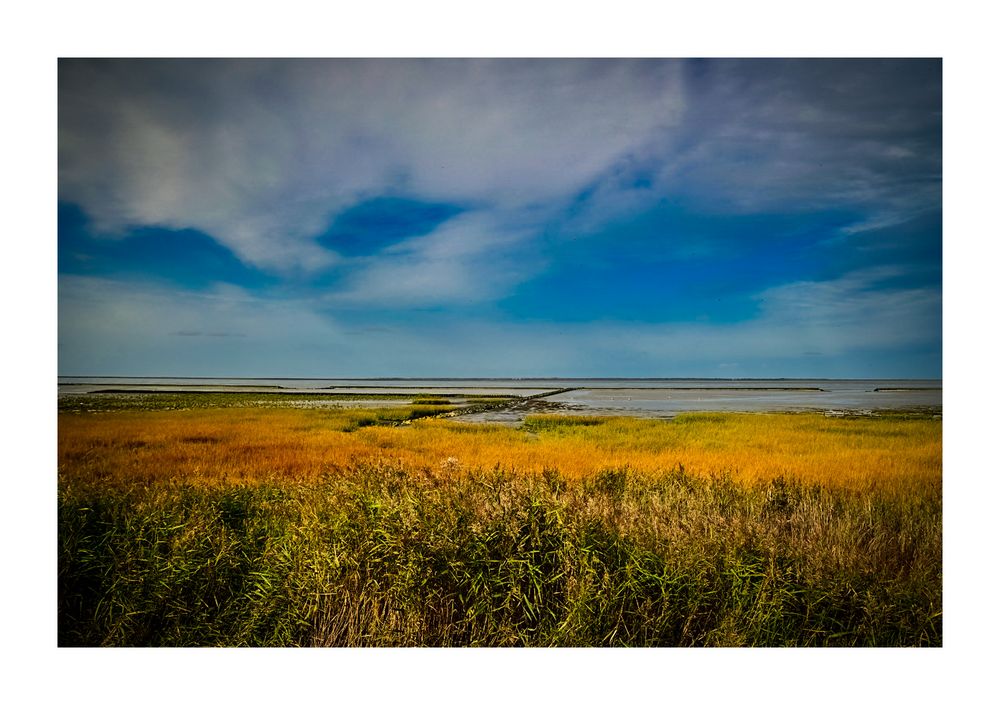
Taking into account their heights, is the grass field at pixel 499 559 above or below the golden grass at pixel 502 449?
below

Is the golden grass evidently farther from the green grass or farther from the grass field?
the green grass

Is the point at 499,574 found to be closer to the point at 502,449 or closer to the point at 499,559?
the point at 499,559

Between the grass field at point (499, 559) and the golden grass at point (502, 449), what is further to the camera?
the golden grass at point (502, 449)

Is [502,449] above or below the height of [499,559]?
above

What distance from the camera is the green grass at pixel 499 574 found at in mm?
2701

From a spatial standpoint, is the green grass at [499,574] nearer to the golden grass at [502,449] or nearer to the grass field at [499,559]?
the grass field at [499,559]

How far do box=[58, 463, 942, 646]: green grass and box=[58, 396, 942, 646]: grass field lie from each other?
0.4 inches

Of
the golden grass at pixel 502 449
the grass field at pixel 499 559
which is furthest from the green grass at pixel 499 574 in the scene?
the golden grass at pixel 502 449

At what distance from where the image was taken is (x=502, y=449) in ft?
16.7

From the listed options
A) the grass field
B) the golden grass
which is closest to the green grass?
the grass field

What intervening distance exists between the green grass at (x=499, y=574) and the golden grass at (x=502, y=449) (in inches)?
16.7

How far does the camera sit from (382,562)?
284 centimetres

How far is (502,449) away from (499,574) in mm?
2340

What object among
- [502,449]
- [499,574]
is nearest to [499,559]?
[499,574]
